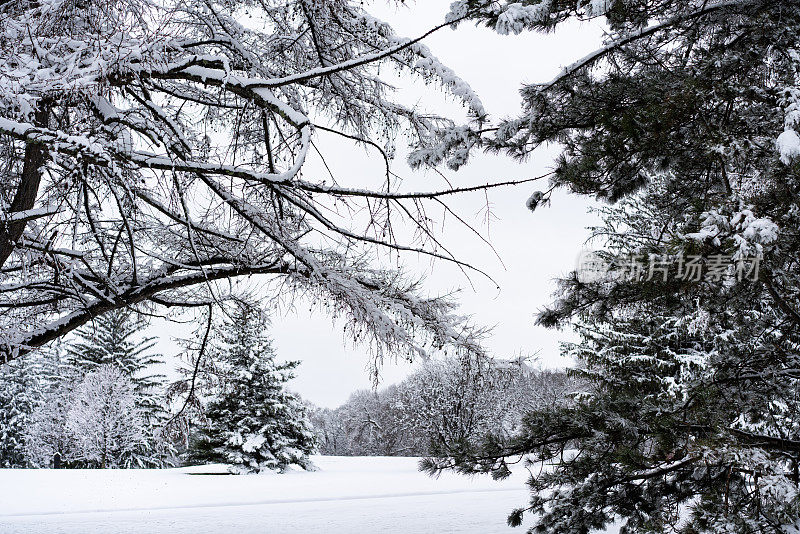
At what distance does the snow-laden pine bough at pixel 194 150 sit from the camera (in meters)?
2.88

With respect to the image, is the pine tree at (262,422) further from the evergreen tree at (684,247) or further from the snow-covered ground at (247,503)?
the evergreen tree at (684,247)

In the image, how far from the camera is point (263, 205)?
4.56m

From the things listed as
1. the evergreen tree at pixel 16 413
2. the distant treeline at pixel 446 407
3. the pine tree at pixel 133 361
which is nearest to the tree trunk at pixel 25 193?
the pine tree at pixel 133 361

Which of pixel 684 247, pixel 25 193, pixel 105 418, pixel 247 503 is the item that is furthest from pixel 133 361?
pixel 684 247

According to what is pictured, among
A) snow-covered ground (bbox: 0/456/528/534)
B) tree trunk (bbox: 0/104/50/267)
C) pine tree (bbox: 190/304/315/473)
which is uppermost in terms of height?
tree trunk (bbox: 0/104/50/267)

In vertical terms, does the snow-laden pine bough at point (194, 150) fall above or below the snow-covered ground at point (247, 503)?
above

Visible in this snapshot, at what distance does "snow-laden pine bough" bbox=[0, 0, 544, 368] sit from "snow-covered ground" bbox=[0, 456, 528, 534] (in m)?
3.64

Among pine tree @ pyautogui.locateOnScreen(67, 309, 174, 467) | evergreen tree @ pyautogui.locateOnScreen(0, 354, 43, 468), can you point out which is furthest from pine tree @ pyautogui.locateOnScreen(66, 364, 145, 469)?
evergreen tree @ pyautogui.locateOnScreen(0, 354, 43, 468)

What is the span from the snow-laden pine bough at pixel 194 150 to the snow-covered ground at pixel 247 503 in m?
3.64

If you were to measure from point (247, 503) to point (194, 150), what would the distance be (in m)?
8.63

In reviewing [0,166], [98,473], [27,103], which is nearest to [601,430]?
[27,103]

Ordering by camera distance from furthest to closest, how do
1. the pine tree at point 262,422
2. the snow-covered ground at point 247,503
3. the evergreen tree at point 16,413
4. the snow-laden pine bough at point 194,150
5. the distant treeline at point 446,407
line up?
the evergreen tree at point 16,413
the pine tree at point 262,422
the snow-covered ground at point 247,503
the distant treeline at point 446,407
the snow-laden pine bough at point 194,150

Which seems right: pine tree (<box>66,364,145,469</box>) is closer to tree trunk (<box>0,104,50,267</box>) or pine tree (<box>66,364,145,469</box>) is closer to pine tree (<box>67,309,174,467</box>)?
pine tree (<box>67,309,174,467</box>)

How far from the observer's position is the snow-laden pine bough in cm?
288
